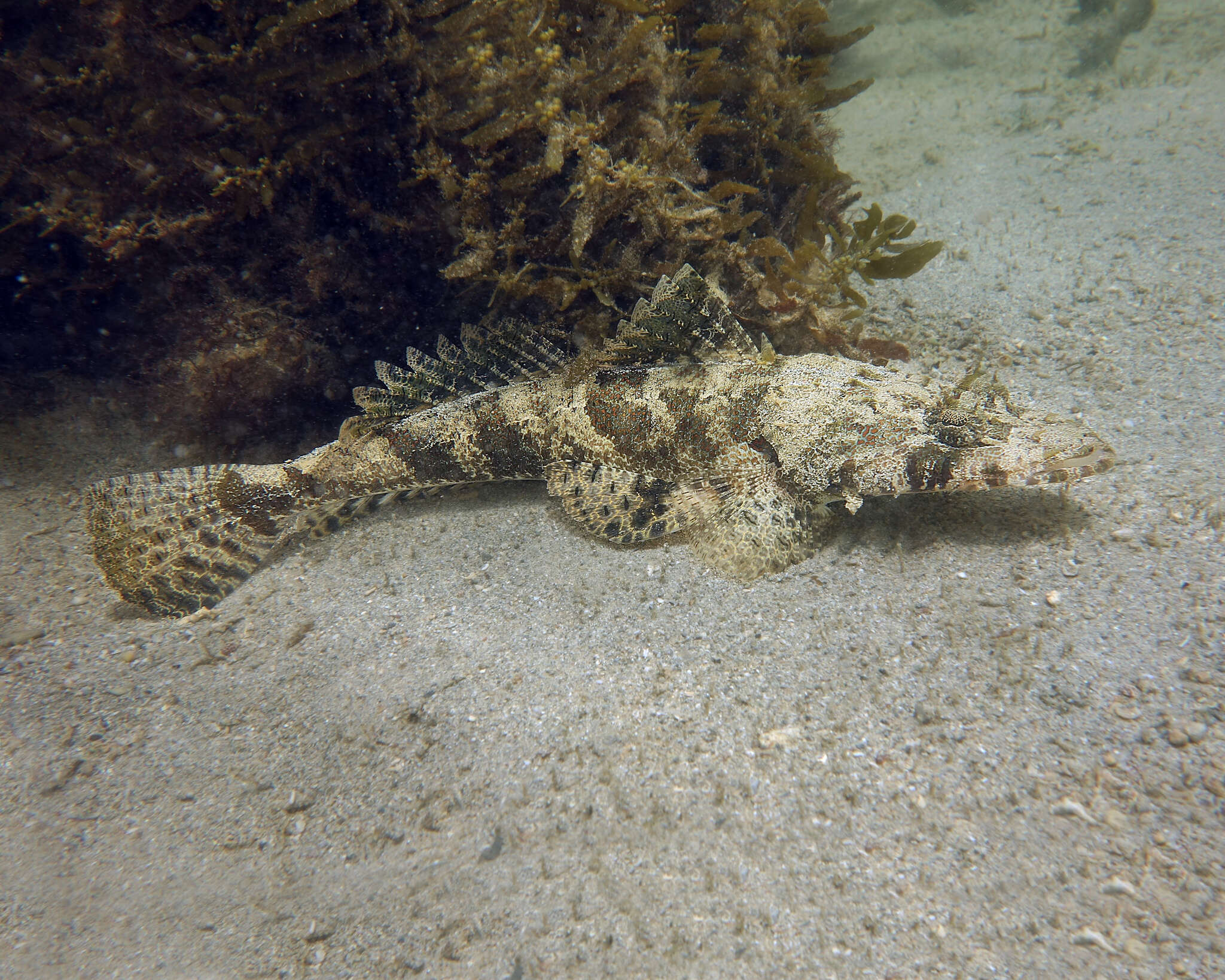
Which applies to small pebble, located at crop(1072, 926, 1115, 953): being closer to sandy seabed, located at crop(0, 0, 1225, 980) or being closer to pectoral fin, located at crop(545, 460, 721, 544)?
sandy seabed, located at crop(0, 0, 1225, 980)

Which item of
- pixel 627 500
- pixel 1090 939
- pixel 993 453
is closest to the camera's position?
pixel 1090 939

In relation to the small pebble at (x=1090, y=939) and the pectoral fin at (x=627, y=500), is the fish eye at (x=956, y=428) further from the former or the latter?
the small pebble at (x=1090, y=939)

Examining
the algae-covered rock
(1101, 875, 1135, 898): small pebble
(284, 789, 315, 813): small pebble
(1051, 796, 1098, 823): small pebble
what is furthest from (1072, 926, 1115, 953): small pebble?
the algae-covered rock

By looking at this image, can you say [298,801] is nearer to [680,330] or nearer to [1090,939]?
[1090,939]

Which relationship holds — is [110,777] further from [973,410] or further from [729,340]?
[973,410]

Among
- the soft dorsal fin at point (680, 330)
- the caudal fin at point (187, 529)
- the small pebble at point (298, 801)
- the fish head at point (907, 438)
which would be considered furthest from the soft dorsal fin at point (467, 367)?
the small pebble at point (298, 801)

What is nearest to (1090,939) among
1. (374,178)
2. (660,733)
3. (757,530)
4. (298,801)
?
(660,733)
